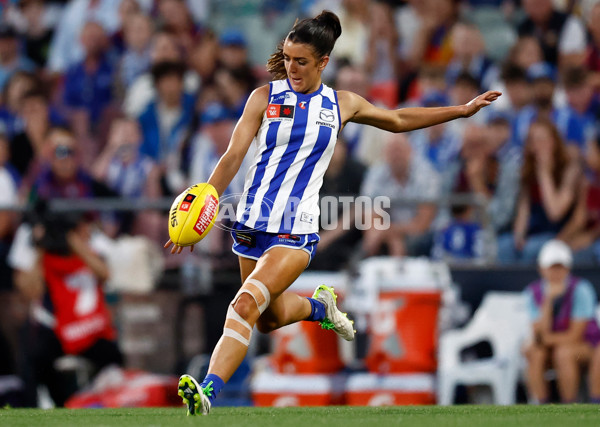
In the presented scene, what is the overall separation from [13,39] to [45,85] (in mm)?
1061

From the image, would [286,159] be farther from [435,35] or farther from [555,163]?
[435,35]

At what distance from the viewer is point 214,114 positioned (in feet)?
38.3

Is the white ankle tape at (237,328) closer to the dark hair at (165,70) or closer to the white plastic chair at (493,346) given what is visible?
the white plastic chair at (493,346)

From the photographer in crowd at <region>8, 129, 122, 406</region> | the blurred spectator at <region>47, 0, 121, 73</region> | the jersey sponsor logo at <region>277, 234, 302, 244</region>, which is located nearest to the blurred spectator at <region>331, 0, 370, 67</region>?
the blurred spectator at <region>47, 0, 121, 73</region>

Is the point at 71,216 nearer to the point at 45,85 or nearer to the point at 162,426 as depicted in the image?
the point at 45,85

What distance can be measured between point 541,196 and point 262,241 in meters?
4.94

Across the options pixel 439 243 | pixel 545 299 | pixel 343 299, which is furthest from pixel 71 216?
pixel 545 299

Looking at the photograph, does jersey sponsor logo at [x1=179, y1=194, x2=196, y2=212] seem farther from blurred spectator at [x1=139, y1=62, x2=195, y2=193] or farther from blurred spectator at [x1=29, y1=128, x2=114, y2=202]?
blurred spectator at [x1=139, y1=62, x2=195, y2=193]

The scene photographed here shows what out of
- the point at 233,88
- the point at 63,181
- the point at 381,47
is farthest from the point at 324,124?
the point at 381,47

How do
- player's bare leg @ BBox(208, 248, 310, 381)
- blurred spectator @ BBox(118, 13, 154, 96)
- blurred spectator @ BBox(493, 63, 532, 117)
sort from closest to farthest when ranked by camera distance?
player's bare leg @ BBox(208, 248, 310, 381), blurred spectator @ BBox(493, 63, 532, 117), blurred spectator @ BBox(118, 13, 154, 96)

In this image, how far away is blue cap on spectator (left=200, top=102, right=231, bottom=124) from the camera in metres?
11.6

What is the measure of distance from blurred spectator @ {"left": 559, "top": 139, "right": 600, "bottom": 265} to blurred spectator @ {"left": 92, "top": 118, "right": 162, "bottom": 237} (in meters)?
4.47

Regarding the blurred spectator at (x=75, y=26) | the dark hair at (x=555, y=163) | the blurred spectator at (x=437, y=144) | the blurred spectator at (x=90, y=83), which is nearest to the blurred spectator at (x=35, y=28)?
the blurred spectator at (x=75, y=26)

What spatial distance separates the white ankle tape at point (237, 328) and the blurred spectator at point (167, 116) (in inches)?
236
